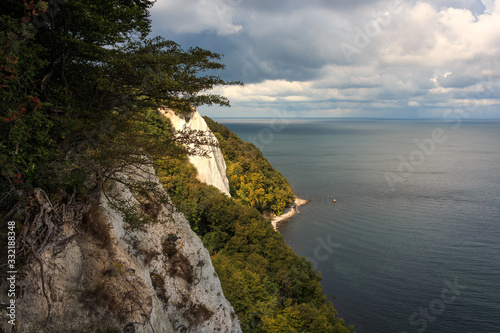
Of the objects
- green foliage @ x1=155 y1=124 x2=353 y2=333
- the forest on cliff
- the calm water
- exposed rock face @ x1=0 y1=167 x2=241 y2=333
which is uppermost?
the forest on cliff

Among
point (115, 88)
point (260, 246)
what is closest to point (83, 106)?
point (115, 88)

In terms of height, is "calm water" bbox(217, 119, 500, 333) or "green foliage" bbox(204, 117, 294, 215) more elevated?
"green foliage" bbox(204, 117, 294, 215)

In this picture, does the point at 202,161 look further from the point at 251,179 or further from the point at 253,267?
the point at 251,179

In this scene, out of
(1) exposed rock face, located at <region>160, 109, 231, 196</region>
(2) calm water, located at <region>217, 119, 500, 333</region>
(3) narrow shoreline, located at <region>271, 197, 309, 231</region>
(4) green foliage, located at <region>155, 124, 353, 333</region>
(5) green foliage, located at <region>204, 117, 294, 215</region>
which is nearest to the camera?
(4) green foliage, located at <region>155, 124, 353, 333</region>

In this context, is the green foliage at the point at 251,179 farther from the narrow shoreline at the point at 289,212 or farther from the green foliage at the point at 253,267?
the green foliage at the point at 253,267

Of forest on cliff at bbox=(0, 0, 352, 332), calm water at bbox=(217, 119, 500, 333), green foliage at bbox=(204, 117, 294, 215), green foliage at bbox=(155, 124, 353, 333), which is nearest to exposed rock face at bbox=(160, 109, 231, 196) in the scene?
green foliage at bbox=(155, 124, 353, 333)

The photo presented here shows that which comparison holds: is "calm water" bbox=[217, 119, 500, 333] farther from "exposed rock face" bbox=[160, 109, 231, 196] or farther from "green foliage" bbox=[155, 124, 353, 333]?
"exposed rock face" bbox=[160, 109, 231, 196]

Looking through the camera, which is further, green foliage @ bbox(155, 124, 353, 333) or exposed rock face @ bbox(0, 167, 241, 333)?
green foliage @ bbox(155, 124, 353, 333)
